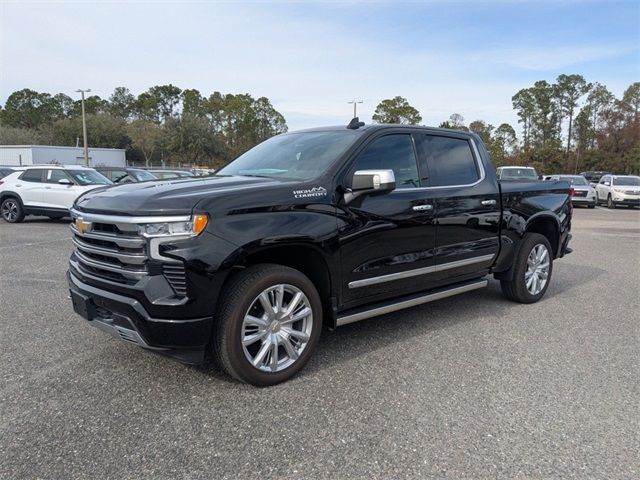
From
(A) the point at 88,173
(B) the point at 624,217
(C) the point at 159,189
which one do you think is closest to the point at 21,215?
(A) the point at 88,173

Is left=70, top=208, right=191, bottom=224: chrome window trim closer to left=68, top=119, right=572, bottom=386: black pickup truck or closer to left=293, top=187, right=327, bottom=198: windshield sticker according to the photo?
left=68, top=119, right=572, bottom=386: black pickup truck

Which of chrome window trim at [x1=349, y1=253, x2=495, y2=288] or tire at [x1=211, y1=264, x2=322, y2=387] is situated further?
chrome window trim at [x1=349, y1=253, x2=495, y2=288]

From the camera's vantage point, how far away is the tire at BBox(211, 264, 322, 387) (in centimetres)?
320

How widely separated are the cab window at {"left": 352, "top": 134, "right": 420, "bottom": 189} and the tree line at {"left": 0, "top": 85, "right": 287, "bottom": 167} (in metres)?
37.8

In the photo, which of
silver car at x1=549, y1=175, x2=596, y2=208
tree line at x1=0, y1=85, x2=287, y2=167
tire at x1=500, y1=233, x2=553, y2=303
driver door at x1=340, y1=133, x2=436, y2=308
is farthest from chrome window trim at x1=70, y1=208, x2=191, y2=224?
tree line at x1=0, y1=85, x2=287, y2=167

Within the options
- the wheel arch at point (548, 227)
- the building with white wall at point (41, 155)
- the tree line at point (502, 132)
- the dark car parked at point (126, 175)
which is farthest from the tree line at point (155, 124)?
the wheel arch at point (548, 227)

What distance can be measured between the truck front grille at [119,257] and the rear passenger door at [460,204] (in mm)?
2480

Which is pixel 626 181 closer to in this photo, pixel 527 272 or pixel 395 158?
pixel 527 272

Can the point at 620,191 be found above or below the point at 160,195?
below

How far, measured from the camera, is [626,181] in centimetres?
2334

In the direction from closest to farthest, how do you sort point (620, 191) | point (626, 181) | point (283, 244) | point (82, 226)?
point (283, 244) < point (82, 226) < point (620, 191) < point (626, 181)

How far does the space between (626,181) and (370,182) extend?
24.4m

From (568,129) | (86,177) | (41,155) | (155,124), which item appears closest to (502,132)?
(568,129)

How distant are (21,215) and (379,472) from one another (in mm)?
14063
